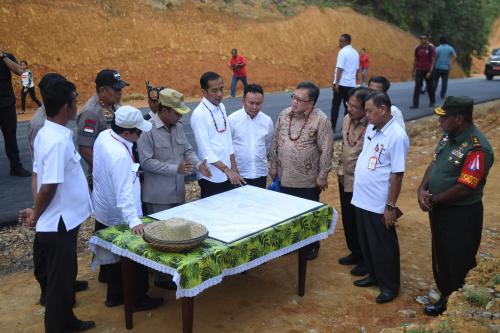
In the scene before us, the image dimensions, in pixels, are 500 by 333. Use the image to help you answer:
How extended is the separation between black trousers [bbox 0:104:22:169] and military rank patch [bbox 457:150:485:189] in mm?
6281

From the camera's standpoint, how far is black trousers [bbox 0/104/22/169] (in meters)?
7.61

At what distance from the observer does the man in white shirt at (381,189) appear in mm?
4680

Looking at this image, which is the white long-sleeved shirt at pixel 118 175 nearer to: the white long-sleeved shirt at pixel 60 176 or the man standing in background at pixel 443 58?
the white long-sleeved shirt at pixel 60 176

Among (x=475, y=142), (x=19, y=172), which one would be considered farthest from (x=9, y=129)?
(x=475, y=142)

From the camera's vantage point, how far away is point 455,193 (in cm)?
434

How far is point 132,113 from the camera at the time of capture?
410cm

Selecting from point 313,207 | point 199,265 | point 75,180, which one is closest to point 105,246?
point 75,180

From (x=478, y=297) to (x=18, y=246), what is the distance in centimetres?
476

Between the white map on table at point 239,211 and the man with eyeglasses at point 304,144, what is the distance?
476mm

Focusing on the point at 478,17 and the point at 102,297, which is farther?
the point at 478,17

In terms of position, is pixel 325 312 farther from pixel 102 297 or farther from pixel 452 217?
pixel 102 297

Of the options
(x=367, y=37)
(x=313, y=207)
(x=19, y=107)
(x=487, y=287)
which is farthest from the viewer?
(x=367, y=37)

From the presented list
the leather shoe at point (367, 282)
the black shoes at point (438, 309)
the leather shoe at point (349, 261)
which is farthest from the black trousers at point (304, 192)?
the black shoes at point (438, 309)

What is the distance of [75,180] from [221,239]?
3.86 feet
